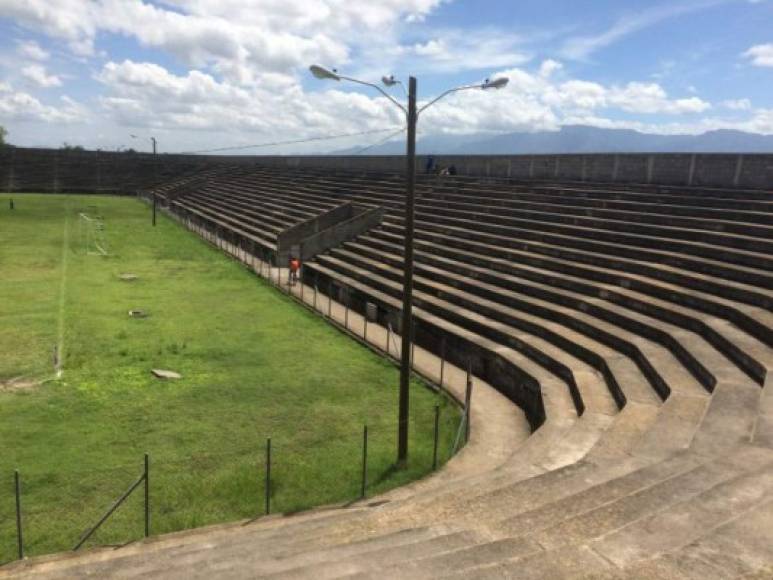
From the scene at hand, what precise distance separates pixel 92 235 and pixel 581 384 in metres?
37.5

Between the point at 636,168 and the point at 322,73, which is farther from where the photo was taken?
the point at 636,168

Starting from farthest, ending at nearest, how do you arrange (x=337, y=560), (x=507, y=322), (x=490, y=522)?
(x=507, y=322) → (x=490, y=522) → (x=337, y=560)

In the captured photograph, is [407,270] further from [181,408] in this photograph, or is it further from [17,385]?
[17,385]

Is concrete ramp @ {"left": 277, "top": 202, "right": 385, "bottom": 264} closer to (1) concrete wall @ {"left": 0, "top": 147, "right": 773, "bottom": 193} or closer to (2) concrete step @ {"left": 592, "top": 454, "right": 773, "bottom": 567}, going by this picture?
(1) concrete wall @ {"left": 0, "top": 147, "right": 773, "bottom": 193}

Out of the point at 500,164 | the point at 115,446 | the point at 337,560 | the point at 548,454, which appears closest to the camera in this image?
the point at 337,560

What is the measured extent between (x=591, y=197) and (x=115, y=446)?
2151 centimetres

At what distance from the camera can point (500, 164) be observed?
115ft

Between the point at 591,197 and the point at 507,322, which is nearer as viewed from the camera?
the point at 507,322

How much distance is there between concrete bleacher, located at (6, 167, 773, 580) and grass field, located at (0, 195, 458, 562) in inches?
65.7

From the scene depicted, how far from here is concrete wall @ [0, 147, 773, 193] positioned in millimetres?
24156

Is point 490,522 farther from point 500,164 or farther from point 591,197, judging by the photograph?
point 500,164

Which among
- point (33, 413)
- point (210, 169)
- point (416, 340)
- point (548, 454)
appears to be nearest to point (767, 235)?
point (416, 340)

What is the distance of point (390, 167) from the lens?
46625 mm

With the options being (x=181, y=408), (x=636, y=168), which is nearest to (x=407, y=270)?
(x=181, y=408)
